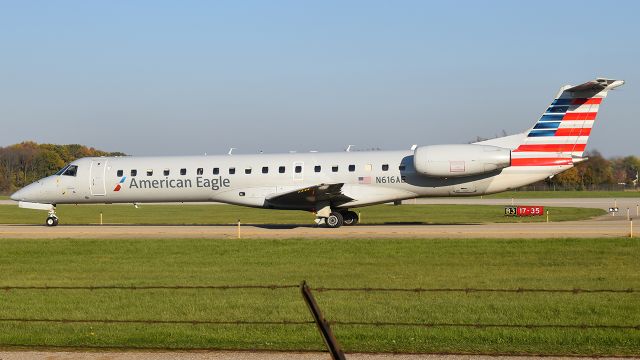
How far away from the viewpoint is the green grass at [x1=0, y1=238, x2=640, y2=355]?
38.5 feet

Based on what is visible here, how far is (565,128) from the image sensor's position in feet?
103

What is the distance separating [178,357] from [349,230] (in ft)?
69.1

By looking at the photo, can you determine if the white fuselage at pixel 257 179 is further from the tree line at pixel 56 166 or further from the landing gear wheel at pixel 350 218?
the tree line at pixel 56 166

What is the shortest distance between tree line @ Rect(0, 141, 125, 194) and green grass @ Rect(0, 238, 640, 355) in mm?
88492

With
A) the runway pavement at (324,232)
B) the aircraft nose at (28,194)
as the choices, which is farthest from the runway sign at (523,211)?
the aircraft nose at (28,194)

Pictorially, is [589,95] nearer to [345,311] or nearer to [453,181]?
[453,181]

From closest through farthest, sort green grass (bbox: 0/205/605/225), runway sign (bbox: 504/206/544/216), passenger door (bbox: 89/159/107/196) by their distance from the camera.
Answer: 1. passenger door (bbox: 89/159/107/196)
2. green grass (bbox: 0/205/605/225)
3. runway sign (bbox: 504/206/544/216)

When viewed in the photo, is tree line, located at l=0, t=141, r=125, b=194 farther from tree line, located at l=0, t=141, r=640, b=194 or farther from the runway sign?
the runway sign

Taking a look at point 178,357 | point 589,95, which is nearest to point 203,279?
point 178,357

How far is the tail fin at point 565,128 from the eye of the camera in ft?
102

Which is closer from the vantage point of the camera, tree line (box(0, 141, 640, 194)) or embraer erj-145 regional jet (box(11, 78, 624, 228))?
embraer erj-145 regional jet (box(11, 78, 624, 228))

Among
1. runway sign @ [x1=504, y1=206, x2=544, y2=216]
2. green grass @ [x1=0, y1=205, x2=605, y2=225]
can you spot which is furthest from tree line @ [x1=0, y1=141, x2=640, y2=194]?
runway sign @ [x1=504, y1=206, x2=544, y2=216]

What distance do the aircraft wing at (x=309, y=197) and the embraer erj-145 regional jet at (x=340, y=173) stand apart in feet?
0.13

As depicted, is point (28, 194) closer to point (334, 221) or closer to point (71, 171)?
point (71, 171)
